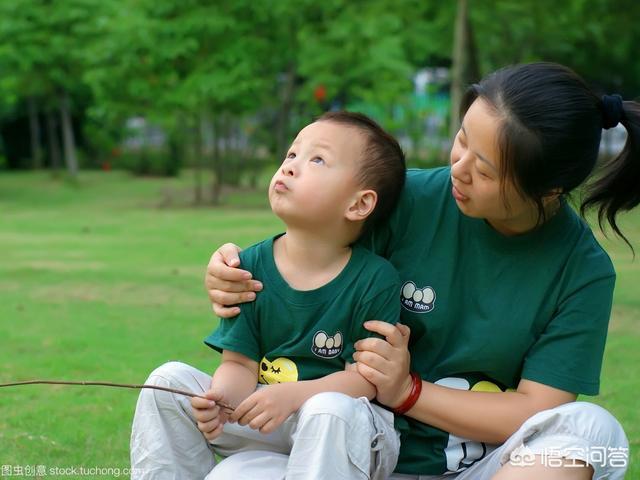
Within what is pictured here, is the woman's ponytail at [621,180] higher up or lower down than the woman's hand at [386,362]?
higher up

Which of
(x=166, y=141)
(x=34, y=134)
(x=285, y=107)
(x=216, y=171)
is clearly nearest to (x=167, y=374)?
(x=216, y=171)

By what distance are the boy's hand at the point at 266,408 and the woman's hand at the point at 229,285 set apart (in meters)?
0.25

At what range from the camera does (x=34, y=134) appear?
26.3 m

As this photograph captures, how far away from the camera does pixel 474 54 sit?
16.7m

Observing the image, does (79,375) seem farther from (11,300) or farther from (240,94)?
(240,94)

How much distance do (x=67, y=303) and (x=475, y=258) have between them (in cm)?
508

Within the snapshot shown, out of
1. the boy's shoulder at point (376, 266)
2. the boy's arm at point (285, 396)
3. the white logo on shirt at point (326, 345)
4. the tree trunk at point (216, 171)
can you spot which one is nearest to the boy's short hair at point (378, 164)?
the boy's shoulder at point (376, 266)

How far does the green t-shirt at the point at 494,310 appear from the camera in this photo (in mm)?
2514

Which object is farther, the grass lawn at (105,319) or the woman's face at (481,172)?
the grass lawn at (105,319)

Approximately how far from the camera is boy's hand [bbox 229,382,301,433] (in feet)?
7.73

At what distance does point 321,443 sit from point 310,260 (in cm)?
52

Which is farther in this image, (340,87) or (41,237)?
(340,87)

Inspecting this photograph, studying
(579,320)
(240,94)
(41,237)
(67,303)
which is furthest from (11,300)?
(240,94)

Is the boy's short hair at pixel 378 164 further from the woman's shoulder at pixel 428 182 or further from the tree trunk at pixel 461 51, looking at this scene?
the tree trunk at pixel 461 51
